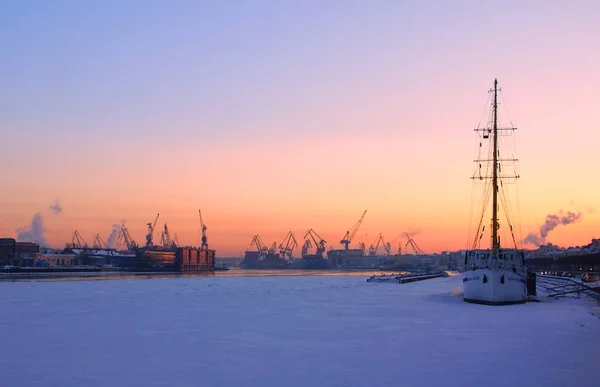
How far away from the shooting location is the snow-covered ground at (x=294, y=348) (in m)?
18.6

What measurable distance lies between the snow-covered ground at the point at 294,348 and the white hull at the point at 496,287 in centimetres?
945

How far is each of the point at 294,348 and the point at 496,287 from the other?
104ft

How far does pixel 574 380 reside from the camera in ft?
59.5

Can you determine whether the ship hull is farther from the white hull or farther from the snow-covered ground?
the snow-covered ground

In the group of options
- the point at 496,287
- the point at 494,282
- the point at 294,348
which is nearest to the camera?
the point at 294,348

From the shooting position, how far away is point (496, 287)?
50375mm

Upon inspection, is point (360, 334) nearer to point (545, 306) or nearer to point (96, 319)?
point (96, 319)

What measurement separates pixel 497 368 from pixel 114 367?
1373 centimetres

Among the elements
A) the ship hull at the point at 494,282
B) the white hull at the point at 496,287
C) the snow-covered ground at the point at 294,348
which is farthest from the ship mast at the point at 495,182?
the snow-covered ground at the point at 294,348

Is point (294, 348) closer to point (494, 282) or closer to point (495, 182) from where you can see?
point (494, 282)

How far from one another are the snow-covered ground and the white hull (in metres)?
9.45

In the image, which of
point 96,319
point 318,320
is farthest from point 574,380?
point 96,319

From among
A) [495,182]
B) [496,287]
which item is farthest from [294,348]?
[495,182]

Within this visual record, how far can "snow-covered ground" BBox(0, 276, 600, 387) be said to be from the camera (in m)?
18.6
